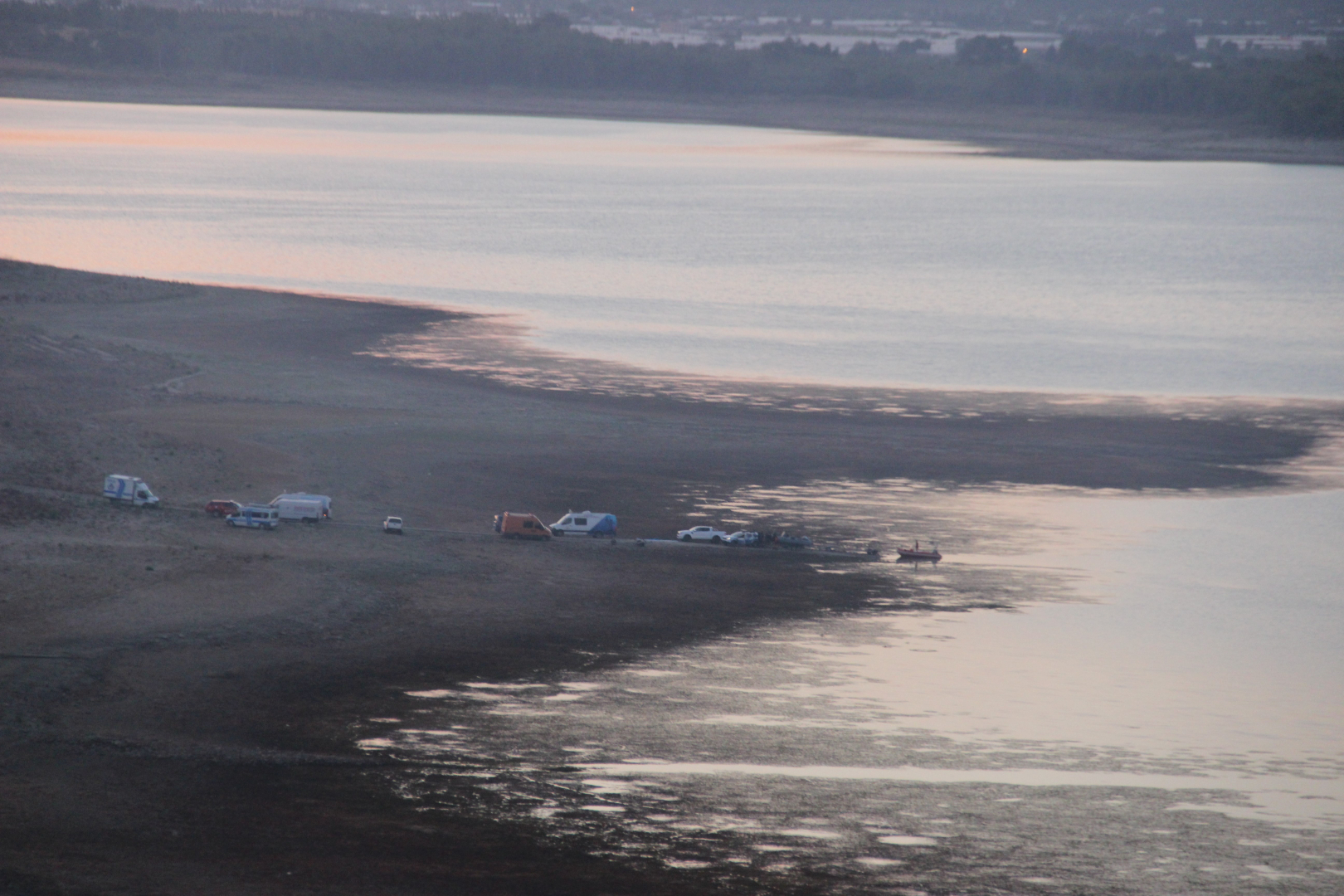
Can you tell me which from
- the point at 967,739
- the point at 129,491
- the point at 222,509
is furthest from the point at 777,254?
the point at 967,739

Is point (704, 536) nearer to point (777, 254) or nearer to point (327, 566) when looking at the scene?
point (327, 566)

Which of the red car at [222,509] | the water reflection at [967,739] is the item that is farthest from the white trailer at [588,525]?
the red car at [222,509]

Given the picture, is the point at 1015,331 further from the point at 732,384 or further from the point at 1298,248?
the point at 1298,248

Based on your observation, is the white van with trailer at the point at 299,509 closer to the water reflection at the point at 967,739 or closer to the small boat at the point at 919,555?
the water reflection at the point at 967,739

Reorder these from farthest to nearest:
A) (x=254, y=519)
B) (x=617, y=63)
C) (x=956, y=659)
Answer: (x=617, y=63) < (x=254, y=519) < (x=956, y=659)

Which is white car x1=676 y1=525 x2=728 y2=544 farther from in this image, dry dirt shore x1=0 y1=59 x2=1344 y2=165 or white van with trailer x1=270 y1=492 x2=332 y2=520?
dry dirt shore x1=0 y1=59 x2=1344 y2=165

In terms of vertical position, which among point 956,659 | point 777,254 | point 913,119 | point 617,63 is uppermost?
point 617,63

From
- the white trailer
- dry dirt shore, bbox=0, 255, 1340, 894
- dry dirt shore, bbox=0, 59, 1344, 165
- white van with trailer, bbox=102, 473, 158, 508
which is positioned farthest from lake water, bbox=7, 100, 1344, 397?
white van with trailer, bbox=102, 473, 158, 508

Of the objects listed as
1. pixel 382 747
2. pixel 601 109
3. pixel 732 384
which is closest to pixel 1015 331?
pixel 732 384
